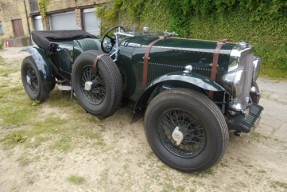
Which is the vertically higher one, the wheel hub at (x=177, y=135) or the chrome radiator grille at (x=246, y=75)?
the chrome radiator grille at (x=246, y=75)

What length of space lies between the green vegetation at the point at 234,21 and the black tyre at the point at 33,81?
496cm

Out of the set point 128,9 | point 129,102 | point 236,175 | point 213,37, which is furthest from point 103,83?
point 128,9

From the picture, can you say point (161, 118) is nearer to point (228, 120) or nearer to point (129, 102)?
point (228, 120)

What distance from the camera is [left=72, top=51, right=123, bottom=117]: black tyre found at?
3119mm

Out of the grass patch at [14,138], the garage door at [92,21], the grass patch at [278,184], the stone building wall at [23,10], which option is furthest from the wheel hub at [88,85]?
the garage door at [92,21]

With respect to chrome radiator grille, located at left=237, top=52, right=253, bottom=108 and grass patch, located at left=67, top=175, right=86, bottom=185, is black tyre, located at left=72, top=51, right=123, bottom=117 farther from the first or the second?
chrome radiator grille, located at left=237, top=52, right=253, bottom=108

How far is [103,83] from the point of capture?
3273 mm

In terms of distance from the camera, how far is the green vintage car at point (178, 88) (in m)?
2.43

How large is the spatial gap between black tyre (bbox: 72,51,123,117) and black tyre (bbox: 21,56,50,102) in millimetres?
965

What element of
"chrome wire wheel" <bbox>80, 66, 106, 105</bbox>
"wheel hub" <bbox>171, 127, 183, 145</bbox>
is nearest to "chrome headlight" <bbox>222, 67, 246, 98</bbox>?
"wheel hub" <bbox>171, 127, 183, 145</bbox>

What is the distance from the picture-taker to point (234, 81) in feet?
7.91

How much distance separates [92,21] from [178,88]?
11.5m

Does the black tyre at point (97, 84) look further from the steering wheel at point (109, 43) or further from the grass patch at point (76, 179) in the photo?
the grass patch at point (76, 179)

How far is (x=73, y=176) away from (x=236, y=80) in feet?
6.06
